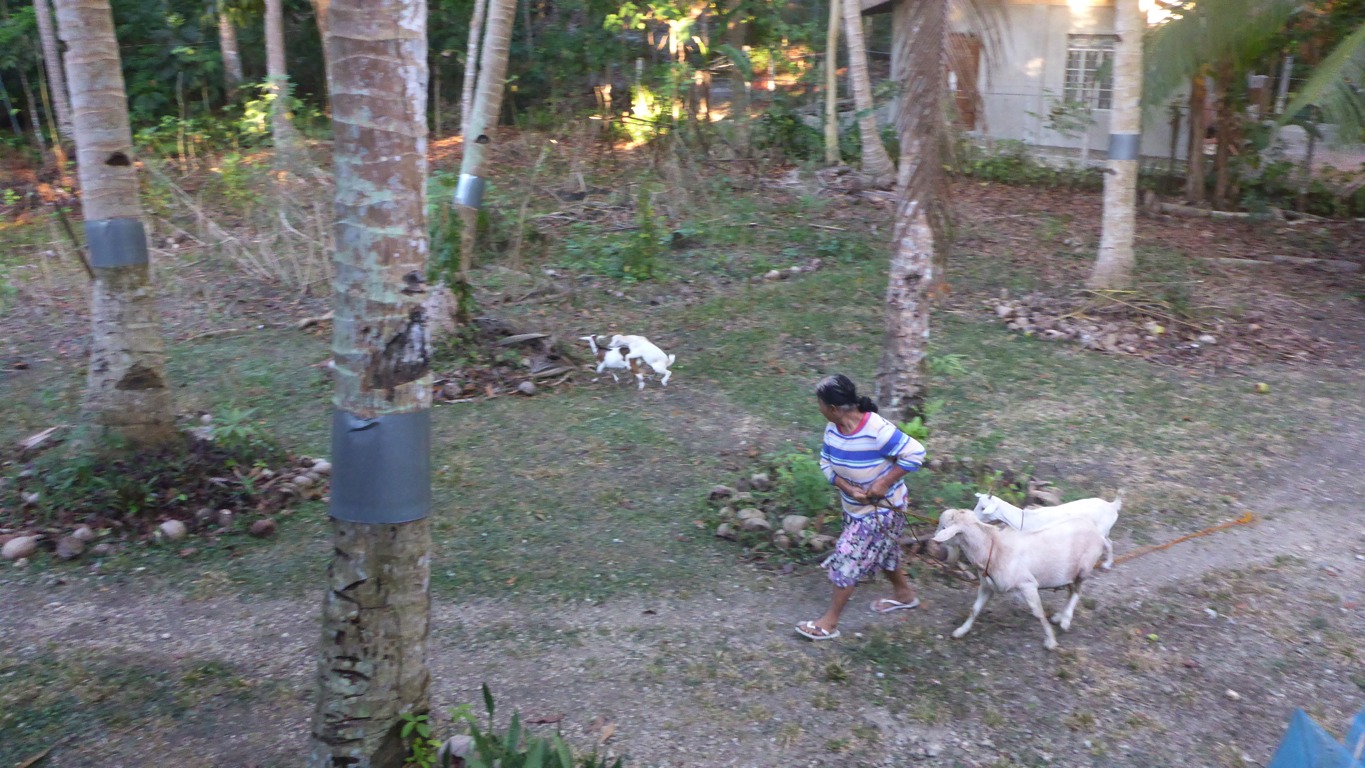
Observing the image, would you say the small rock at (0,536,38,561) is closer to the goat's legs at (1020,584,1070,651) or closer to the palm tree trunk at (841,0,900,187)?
the goat's legs at (1020,584,1070,651)

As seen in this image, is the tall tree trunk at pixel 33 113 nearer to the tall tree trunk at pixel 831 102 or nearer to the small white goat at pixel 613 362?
the tall tree trunk at pixel 831 102

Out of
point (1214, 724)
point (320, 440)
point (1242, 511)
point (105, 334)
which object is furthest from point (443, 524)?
point (1242, 511)

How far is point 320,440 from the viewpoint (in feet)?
24.6

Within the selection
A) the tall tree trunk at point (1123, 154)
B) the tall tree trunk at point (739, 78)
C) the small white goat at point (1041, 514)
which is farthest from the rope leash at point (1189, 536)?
the tall tree trunk at point (739, 78)

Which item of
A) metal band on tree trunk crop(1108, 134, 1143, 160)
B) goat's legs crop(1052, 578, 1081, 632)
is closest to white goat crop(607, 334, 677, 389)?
goat's legs crop(1052, 578, 1081, 632)

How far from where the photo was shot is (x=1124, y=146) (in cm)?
1075

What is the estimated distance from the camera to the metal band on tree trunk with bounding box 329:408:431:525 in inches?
130

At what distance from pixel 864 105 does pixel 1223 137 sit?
5421 millimetres

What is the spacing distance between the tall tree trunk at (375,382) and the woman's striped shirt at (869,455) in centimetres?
222

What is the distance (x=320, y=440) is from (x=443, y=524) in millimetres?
1814

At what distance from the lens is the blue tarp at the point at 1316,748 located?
321cm

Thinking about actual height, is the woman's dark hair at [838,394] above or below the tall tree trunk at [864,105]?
below

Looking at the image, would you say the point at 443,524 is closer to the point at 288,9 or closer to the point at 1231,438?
the point at 1231,438

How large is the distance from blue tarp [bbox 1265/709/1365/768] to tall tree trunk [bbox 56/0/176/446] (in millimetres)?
6200
